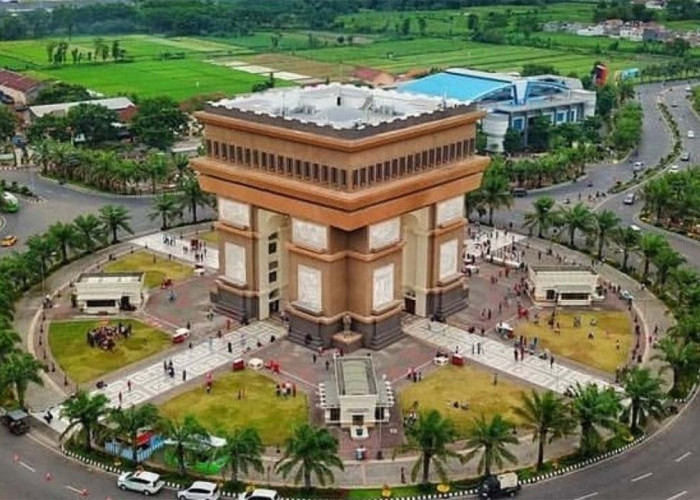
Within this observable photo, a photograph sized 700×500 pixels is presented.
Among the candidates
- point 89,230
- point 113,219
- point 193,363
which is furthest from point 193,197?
point 193,363

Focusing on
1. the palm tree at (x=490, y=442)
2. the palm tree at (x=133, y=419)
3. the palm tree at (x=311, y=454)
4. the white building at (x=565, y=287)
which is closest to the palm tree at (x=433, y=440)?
the palm tree at (x=490, y=442)

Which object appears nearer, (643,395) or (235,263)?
(643,395)

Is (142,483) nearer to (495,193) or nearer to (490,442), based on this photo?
(490,442)

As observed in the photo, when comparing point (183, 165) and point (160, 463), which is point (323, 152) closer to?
point (160, 463)

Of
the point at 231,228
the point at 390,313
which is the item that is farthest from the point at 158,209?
the point at 390,313

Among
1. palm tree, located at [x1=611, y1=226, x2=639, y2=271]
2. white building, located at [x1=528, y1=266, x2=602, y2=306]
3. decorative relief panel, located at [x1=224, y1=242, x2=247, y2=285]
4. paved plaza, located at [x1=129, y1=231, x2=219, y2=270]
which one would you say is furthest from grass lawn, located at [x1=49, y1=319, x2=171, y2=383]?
palm tree, located at [x1=611, y1=226, x2=639, y2=271]

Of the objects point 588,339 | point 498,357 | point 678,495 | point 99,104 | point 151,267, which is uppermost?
point 99,104

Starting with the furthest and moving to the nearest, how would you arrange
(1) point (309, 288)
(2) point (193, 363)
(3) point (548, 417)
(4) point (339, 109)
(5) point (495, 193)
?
(5) point (495, 193) < (4) point (339, 109) < (1) point (309, 288) < (2) point (193, 363) < (3) point (548, 417)
